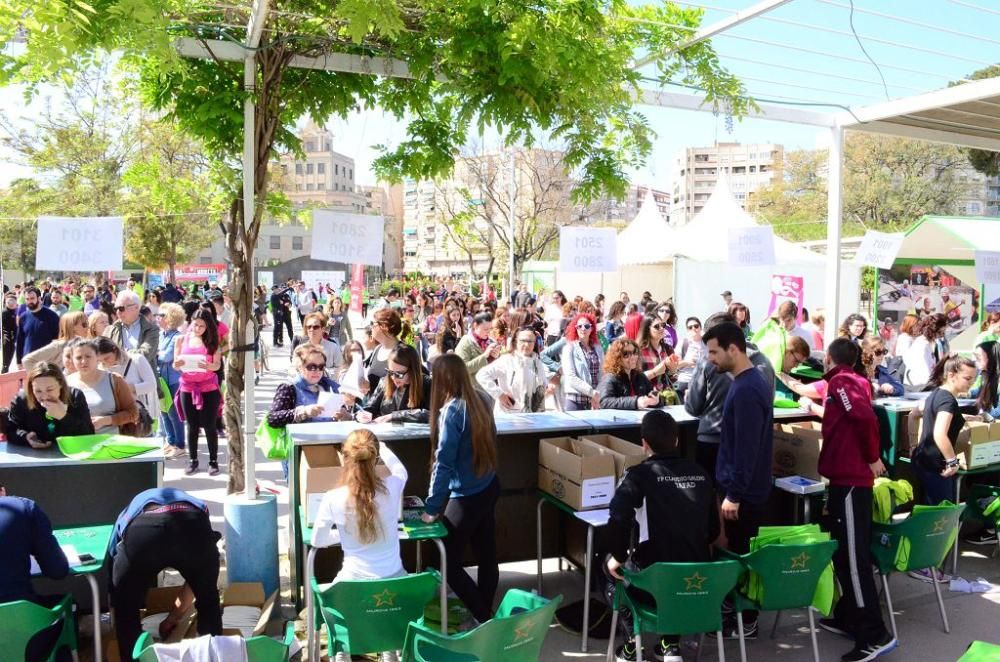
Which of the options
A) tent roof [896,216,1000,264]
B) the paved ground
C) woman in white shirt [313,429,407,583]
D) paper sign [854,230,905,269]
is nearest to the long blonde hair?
woman in white shirt [313,429,407,583]

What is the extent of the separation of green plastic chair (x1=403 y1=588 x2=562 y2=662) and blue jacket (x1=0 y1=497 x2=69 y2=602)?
1.78m

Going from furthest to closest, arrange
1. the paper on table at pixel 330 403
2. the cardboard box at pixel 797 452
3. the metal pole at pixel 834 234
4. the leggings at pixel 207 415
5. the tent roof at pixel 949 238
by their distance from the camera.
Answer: the tent roof at pixel 949 238 < the metal pole at pixel 834 234 < the leggings at pixel 207 415 < the paper on table at pixel 330 403 < the cardboard box at pixel 797 452

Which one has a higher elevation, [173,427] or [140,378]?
[140,378]

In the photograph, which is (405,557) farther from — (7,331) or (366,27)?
(7,331)

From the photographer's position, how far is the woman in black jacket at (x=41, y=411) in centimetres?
499

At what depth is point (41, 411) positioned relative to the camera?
5031 mm

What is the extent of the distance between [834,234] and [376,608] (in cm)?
866

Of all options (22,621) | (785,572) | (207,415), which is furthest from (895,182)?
(22,621)

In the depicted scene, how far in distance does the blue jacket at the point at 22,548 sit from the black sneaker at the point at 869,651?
4241mm

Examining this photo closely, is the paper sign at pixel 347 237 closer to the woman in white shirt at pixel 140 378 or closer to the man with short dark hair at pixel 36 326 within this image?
the woman in white shirt at pixel 140 378

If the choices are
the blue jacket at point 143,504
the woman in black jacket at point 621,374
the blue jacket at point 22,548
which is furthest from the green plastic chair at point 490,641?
the woman in black jacket at point 621,374

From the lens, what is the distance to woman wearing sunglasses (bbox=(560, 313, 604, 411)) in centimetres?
786

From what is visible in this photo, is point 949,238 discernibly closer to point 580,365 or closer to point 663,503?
point 580,365

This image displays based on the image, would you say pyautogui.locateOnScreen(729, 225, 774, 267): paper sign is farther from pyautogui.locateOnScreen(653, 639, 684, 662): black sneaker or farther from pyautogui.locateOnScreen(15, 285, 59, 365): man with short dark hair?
pyautogui.locateOnScreen(15, 285, 59, 365): man with short dark hair
